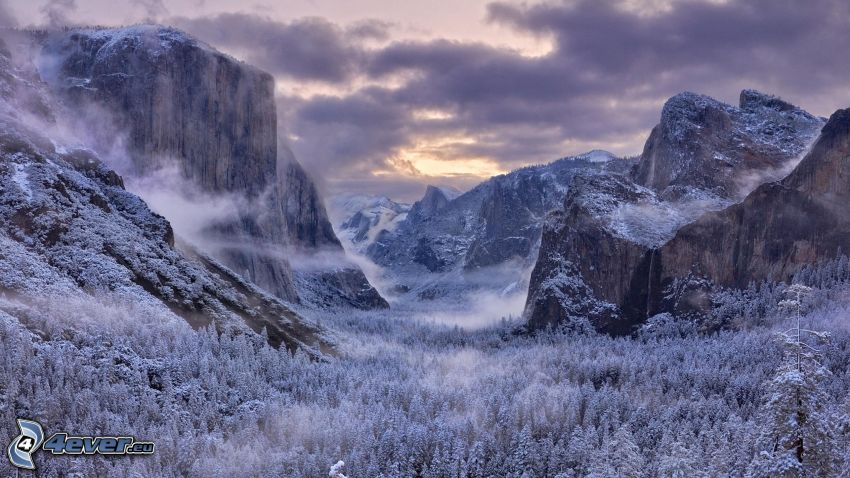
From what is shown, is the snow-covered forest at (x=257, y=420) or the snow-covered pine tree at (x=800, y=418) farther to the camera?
the snow-covered forest at (x=257, y=420)

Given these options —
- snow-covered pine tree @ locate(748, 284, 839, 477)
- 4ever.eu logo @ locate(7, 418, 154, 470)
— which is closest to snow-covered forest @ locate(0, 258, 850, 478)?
4ever.eu logo @ locate(7, 418, 154, 470)

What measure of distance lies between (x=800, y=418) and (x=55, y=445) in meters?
132

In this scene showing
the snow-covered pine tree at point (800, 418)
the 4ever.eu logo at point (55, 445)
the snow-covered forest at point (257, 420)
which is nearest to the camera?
the snow-covered pine tree at point (800, 418)

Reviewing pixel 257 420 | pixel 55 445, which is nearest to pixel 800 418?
pixel 55 445

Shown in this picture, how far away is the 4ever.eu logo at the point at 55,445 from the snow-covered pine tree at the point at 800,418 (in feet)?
325

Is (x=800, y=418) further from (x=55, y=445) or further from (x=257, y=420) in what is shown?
(x=257, y=420)

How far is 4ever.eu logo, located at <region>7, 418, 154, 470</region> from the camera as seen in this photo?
117 m

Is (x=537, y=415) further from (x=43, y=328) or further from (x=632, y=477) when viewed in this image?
(x=43, y=328)

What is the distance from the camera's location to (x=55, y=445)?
5197 inches

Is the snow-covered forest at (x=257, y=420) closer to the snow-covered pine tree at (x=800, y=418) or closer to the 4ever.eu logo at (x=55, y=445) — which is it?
the 4ever.eu logo at (x=55, y=445)

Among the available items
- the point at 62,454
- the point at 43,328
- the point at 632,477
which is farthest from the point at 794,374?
the point at 43,328

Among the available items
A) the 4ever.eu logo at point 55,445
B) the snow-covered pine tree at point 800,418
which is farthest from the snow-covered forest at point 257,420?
the snow-covered pine tree at point 800,418

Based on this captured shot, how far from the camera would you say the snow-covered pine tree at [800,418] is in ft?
137

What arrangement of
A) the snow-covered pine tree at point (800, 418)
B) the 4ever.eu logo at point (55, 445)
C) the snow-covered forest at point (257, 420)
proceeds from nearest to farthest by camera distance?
the snow-covered pine tree at point (800, 418) → the 4ever.eu logo at point (55, 445) → the snow-covered forest at point (257, 420)
